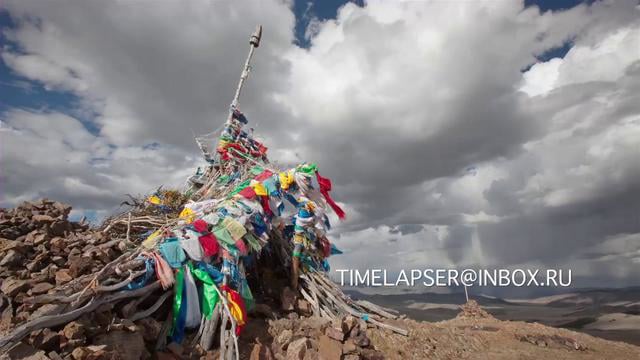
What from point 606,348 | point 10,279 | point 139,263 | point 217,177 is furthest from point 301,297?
point 606,348

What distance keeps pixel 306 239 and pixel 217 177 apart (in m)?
5.52

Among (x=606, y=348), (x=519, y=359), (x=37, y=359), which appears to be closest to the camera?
(x=37, y=359)

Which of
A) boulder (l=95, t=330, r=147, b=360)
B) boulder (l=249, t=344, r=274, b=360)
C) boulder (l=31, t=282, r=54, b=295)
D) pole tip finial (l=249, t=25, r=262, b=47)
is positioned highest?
pole tip finial (l=249, t=25, r=262, b=47)

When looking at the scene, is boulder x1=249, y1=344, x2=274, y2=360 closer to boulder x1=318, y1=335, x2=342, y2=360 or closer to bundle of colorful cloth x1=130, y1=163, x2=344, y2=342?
bundle of colorful cloth x1=130, y1=163, x2=344, y2=342

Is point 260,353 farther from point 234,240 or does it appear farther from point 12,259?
point 12,259

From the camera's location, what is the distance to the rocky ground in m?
4.56

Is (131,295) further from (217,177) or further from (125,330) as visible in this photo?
(217,177)

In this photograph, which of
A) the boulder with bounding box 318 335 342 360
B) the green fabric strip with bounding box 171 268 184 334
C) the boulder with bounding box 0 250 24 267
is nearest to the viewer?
the boulder with bounding box 0 250 24 267

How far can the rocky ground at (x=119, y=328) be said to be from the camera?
4.56 m

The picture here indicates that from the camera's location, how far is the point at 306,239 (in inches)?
374

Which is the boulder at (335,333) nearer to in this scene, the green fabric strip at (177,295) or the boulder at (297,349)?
the boulder at (297,349)

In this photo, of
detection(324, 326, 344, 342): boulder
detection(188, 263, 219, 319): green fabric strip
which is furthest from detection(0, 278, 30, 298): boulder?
detection(324, 326, 344, 342): boulder

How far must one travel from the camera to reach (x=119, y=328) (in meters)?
4.94

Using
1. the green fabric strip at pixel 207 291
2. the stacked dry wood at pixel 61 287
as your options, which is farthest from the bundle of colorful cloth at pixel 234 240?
the stacked dry wood at pixel 61 287
